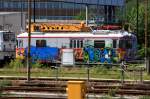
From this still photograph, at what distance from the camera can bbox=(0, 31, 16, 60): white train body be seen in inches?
1644

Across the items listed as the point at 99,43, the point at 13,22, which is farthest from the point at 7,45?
the point at 13,22

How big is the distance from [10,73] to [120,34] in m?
10.7

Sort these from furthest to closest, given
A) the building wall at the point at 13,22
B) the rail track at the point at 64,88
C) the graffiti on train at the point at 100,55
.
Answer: the building wall at the point at 13,22, the graffiti on train at the point at 100,55, the rail track at the point at 64,88

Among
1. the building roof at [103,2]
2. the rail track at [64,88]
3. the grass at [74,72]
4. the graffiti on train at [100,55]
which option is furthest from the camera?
the building roof at [103,2]

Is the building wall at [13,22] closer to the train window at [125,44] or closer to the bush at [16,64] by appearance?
the train window at [125,44]

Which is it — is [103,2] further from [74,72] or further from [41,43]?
[74,72]

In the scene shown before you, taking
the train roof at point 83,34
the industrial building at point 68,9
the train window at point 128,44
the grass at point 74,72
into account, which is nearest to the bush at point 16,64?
the grass at point 74,72

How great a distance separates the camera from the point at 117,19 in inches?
4397

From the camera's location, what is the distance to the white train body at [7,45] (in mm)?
41750

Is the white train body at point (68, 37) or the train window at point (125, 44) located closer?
the white train body at point (68, 37)

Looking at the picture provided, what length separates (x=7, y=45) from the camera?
42812mm

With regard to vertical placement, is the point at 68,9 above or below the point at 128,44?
above

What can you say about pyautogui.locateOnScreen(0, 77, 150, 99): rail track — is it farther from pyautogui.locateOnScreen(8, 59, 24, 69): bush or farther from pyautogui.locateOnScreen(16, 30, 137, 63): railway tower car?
pyautogui.locateOnScreen(16, 30, 137, 63): railway tower car

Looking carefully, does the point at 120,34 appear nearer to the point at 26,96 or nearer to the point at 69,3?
the point at 26,96
